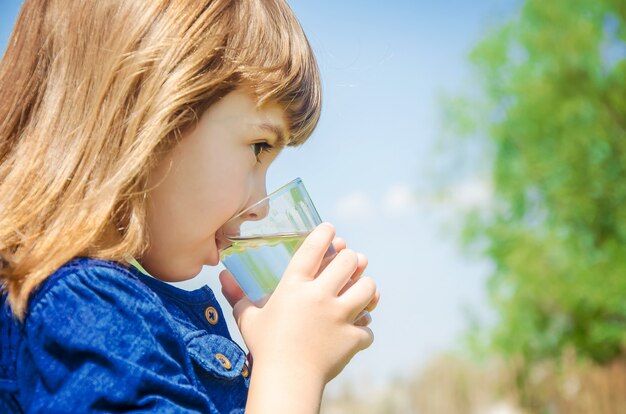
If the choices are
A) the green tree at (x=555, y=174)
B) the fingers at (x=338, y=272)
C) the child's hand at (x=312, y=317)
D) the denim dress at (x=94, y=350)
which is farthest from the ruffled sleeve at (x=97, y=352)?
the green tree at (x=555, y=174)

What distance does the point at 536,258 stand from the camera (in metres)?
11.4

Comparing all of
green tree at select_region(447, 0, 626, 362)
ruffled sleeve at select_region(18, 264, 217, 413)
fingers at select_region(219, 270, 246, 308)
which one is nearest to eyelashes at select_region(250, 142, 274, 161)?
A: fingers at select_region(219, 270, 246, 308)

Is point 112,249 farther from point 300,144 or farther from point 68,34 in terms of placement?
point 300,144

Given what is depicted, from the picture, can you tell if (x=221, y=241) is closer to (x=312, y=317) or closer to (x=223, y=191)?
(x=223, y=191)

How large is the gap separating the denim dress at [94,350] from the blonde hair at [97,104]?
0.04 metres

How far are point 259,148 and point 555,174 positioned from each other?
11.1 metres

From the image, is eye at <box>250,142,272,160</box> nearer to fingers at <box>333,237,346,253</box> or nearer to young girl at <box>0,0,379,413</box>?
young girl at <box>0,0,379,413</box>

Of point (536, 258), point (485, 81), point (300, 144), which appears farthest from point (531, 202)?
point (300, 144)

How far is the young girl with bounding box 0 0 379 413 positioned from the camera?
3.41 feet

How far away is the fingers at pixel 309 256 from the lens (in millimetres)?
1205

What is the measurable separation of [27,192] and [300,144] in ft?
1.85

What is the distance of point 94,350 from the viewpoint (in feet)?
3.33

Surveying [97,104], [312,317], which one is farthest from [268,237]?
[97,104]

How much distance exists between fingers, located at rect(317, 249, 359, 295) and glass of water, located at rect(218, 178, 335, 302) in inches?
1.8
